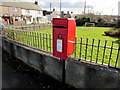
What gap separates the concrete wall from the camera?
251 cm

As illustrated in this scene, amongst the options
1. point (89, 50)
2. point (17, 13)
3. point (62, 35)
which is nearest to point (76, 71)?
point (62, 35)

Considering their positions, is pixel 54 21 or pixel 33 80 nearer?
pixel 54 21

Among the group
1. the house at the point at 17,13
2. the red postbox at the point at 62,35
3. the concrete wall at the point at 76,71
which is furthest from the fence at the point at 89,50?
the house at the point at 17,13

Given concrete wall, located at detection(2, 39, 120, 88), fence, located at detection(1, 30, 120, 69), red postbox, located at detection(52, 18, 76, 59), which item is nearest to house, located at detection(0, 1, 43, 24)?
fence, located at detection(1, 30, 120, 69)

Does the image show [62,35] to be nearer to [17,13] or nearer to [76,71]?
[76,71]

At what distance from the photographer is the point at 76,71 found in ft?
9.73

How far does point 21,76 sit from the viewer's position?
383 centimetres

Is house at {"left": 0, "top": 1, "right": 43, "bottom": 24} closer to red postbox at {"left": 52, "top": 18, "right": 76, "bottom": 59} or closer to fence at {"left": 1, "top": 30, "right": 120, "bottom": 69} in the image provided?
fence at {"left": 1, "top": 30, "right": 120, "bottom": 69}

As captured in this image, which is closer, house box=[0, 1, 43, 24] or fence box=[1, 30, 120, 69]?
fence box=[1, 30, 120, 69]

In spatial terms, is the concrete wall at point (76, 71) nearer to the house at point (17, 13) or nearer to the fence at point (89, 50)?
the fence at point (89, 50)

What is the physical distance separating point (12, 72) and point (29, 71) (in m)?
0.72

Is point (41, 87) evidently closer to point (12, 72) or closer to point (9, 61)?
point (12, 72)

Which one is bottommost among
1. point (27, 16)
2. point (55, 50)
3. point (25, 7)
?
point (55, 50)

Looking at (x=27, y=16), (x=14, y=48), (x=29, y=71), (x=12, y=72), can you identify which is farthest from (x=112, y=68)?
(x=27, y=16)
